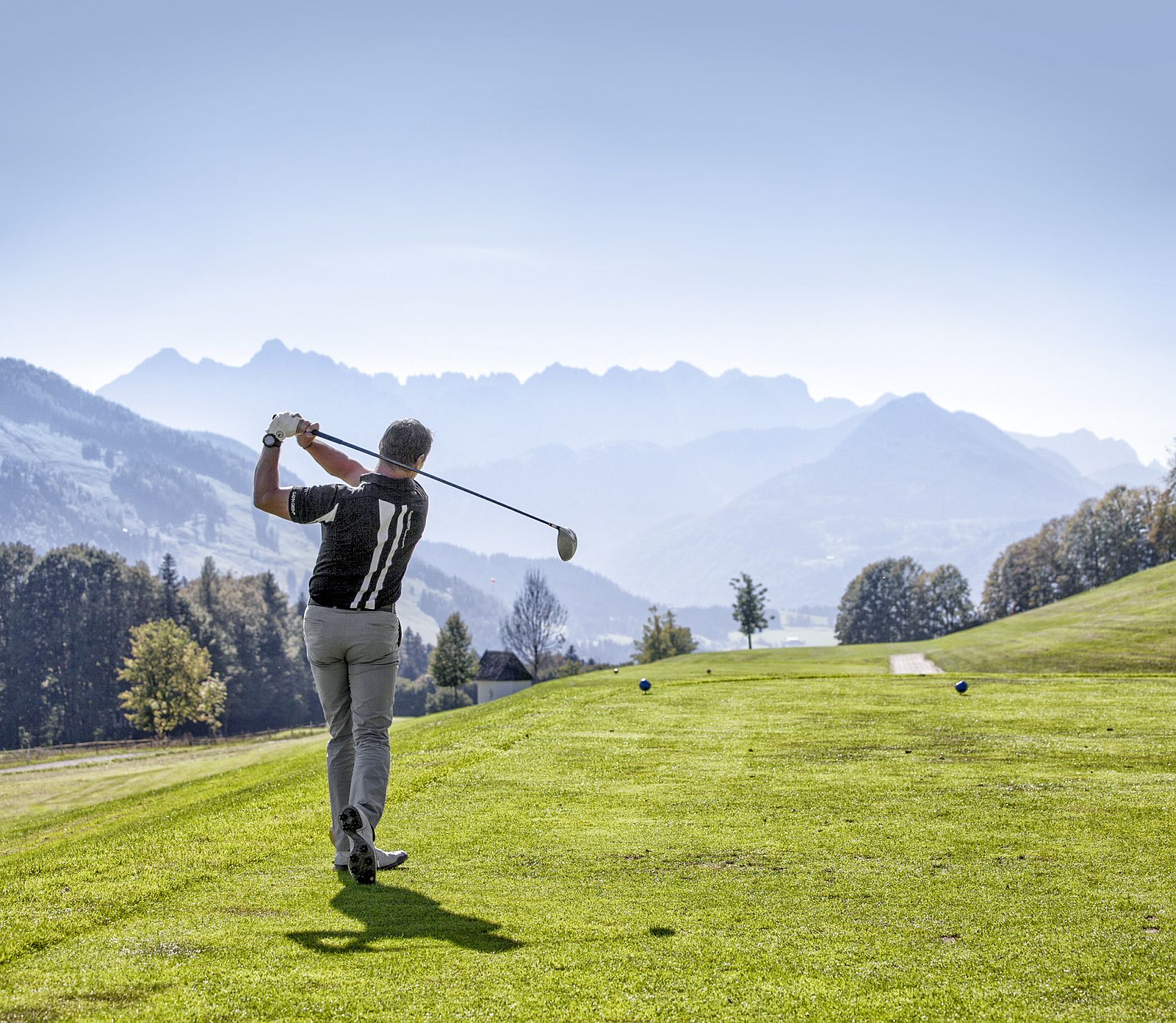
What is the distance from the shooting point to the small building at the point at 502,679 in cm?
9131

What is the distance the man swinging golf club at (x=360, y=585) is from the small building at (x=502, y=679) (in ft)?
275

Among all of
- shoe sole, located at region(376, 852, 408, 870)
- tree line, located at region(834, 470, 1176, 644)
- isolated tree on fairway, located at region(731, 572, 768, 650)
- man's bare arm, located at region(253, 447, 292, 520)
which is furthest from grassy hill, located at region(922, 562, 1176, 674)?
tree line, located at region(834, 470, 1176, 644)

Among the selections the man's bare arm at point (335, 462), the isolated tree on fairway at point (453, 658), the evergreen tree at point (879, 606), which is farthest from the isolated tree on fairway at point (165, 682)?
the evergreen tree at point (879, 606)

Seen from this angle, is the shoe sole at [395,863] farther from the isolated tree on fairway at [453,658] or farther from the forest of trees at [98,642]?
the forest of trees at [98,642]

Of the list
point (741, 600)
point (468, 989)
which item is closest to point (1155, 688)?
point (468, 989)

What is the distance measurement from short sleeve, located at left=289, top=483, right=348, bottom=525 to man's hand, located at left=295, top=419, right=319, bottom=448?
462 millimetres

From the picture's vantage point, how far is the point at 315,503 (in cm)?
744

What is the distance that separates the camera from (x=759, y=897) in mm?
6664

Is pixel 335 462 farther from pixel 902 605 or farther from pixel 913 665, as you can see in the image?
pixel 902 605

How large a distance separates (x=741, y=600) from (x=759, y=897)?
292 feet

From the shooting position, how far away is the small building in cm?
9131

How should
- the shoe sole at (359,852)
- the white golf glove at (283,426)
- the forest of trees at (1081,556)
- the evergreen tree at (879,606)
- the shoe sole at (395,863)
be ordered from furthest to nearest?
the evergreen tree at (879,606)
the forest of trees at (1081,556)
the shoe sole at (395,863)
the white golf glove at (283,426)
the shoe sole at (359,852)

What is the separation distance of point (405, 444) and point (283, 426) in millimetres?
972

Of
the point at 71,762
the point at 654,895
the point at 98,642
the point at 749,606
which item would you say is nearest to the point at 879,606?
the point at 749,606
